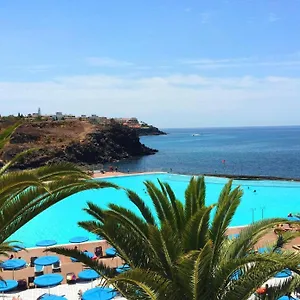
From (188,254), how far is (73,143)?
201 ft

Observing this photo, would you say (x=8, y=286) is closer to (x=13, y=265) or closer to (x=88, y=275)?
(x=13, y=265)

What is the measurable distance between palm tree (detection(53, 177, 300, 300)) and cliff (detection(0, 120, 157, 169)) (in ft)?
173

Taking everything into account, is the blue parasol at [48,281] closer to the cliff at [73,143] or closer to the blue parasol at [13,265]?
the blue parasol at [13,265]

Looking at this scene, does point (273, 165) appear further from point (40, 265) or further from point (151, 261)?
point (151, 261)

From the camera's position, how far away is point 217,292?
218 inches

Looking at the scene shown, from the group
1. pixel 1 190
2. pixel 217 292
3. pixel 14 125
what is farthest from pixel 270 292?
pixel 14 125

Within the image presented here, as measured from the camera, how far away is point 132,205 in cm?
2850

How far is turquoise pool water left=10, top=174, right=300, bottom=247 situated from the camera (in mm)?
22688

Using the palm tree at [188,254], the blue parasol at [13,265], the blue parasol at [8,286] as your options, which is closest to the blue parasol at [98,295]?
the blue parasol at [8,286]

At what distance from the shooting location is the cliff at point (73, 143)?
59594 mm

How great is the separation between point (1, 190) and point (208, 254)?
3.04 m

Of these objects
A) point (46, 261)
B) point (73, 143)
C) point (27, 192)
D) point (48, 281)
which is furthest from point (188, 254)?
point (73, 143)

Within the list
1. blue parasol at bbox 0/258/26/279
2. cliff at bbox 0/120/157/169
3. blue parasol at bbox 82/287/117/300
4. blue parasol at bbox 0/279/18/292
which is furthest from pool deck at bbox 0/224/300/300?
cliff at bbox 0/120/157/169

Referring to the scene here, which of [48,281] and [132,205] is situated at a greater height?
[48,281]
